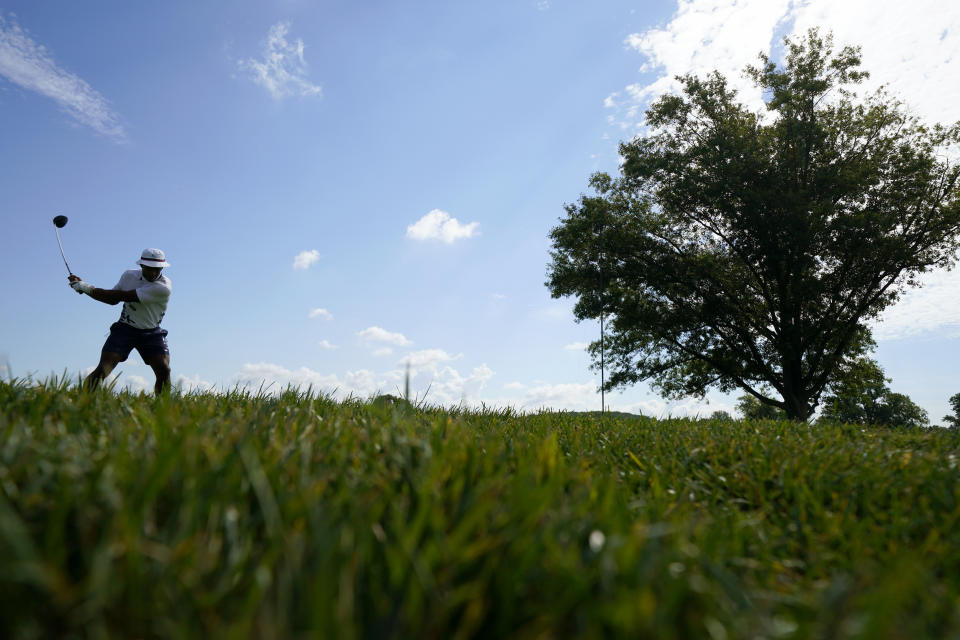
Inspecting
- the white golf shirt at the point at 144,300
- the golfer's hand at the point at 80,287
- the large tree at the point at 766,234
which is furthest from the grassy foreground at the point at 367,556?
the large tree at the point at 766,234

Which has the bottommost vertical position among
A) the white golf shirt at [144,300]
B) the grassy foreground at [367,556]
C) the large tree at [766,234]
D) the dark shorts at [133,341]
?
the grassy foreground at [367,556]

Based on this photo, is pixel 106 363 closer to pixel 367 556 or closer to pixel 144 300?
pixel 144 300

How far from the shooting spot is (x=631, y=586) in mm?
1434

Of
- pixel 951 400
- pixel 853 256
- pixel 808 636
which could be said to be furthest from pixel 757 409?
pixel 808 636

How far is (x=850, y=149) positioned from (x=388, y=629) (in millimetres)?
28121

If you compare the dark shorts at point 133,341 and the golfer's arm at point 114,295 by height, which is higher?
the golfer's arm at point 114,295

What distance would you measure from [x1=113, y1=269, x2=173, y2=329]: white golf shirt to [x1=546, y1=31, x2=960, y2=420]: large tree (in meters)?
17.0

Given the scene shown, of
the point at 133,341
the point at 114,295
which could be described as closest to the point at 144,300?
the point at 114,295

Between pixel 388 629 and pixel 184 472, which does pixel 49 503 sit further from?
pixel 388 629

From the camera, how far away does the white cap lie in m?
8.96

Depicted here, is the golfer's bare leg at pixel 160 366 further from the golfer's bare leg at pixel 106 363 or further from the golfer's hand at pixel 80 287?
the golfer's hand at pixel 80 287

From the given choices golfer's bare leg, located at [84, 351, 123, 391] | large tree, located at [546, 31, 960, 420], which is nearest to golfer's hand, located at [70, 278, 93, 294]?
golfer's bare leg, located at [84, 351, 123, 391]

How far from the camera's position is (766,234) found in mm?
21500

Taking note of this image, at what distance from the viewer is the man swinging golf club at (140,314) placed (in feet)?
28.0
